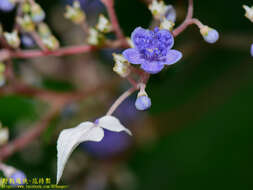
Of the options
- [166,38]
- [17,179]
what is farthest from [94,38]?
[17,179]

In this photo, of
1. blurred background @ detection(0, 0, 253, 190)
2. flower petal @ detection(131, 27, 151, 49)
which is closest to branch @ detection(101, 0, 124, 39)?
flower petal @ detection(131, 27, 151, 49)

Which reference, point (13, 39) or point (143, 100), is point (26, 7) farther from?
point (143, 100)

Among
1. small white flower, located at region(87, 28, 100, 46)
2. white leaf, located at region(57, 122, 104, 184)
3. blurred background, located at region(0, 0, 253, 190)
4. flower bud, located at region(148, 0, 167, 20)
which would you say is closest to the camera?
white leaf, located at region(57, 122, 104, 184)

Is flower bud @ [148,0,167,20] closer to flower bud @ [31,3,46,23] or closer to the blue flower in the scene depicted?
the blue flower

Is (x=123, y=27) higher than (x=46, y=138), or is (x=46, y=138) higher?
(x=123, y=27)

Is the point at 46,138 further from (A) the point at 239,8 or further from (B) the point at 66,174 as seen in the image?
(A) the point at 239,8

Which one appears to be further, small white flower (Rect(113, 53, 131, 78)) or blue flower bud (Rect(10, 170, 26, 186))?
blue flower bud (Rect(10, 170, 26, 186))

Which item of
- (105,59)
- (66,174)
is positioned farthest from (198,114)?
(66,174)
